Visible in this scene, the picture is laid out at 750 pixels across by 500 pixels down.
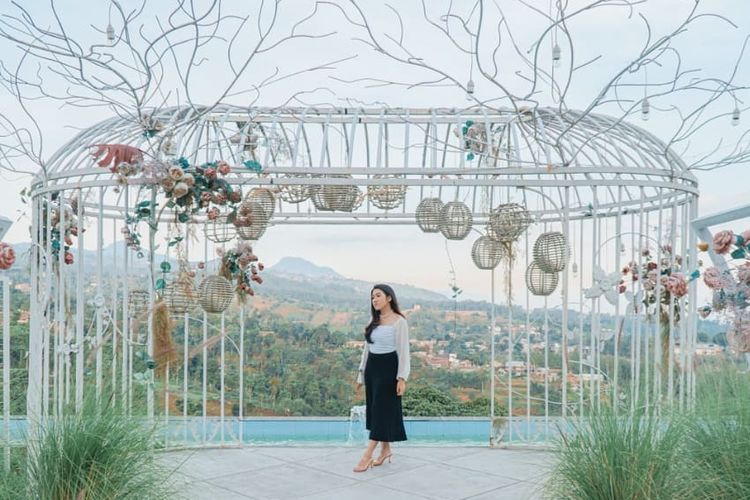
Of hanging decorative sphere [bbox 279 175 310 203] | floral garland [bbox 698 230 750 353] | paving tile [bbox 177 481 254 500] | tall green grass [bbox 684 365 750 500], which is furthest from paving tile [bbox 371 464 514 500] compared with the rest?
hanging decorative sphere [bbox 279 175 310 203]

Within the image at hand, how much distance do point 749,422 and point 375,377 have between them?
2.77 meters

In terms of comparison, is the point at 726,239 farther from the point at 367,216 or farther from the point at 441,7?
the point at 367,216

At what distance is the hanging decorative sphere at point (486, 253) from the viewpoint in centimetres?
633

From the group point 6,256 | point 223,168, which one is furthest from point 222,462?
point 6,256

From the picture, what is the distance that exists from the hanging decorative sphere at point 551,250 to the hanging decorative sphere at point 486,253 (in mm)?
734

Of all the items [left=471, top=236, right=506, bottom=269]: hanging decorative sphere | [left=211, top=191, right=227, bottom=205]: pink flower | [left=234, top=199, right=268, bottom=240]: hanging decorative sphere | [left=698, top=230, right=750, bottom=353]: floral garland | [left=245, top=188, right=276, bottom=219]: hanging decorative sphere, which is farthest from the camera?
[left=471, top=236, right=506, bottom=269]: hanging decorative sphere

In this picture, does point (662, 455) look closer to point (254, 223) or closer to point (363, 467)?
point (363, 467)

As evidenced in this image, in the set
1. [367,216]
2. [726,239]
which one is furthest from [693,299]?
[367,216]

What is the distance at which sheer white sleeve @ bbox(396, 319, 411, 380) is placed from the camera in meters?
5.17

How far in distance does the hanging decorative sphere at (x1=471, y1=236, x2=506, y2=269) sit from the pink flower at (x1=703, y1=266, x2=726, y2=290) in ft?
8.08

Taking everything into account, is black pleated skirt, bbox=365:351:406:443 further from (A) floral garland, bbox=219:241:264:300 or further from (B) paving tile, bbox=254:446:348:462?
(A) floral garland, bbox=219:241:264:300

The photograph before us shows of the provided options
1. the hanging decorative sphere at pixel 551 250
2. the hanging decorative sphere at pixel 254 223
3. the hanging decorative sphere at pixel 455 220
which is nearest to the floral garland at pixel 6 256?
the hanging decorative sphere at pixel 254 223

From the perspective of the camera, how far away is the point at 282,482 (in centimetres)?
478

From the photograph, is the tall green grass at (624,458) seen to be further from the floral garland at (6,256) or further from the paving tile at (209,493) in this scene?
the floral garland at (6,256)
